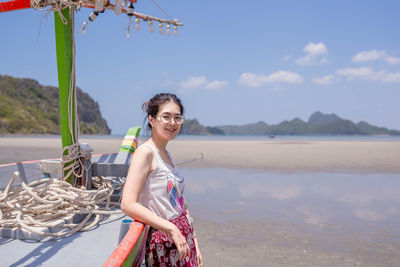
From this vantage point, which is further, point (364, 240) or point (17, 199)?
point (364, 240)

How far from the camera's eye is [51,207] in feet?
9.59

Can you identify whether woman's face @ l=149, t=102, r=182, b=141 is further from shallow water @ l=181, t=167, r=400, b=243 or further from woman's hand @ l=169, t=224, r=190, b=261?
shallow water @ l=181, t=167, r=400, b=243

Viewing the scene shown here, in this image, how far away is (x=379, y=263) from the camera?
3.64 m

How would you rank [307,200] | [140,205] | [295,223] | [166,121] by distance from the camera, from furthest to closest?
[307,200]
[295,223]
[166,121]
[140,205]

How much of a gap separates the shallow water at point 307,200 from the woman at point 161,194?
3.88 meters

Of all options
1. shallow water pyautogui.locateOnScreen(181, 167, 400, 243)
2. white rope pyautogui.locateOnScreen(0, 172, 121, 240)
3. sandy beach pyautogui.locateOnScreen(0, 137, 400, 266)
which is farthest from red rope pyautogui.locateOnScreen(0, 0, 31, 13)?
shallow water pyautogui.locateOnScreen(181, 167, 400, 243)

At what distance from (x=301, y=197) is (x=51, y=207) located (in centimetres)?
602

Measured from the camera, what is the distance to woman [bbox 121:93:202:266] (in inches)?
60.4

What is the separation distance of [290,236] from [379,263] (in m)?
1.26

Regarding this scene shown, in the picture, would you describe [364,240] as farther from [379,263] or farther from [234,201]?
[234,201]

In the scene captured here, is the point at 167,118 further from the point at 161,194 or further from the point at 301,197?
the point at 301,197

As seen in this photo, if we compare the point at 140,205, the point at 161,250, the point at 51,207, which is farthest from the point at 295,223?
the point at 140,205

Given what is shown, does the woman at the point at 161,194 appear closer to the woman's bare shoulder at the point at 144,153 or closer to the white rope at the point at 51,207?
the woman's bare shoulder at the point at 144,153

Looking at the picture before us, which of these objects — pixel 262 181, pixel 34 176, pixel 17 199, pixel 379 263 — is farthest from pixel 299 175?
pixel 17 199
